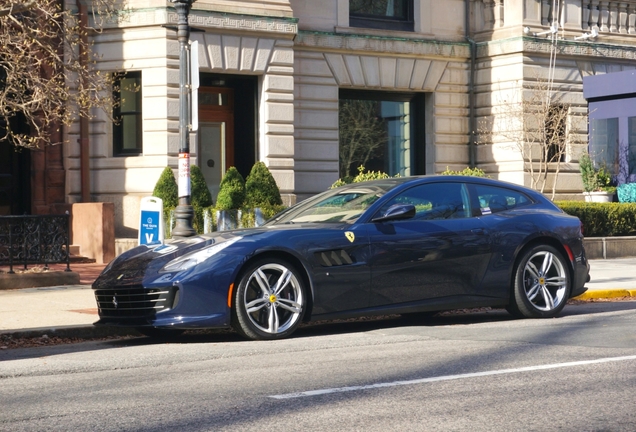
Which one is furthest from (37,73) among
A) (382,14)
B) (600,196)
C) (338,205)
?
(600,196)

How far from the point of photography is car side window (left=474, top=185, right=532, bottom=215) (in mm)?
11211

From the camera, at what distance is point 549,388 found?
7.00 meters

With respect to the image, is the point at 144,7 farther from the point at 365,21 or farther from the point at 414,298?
the point at 414,298

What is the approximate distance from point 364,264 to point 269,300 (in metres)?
1.03

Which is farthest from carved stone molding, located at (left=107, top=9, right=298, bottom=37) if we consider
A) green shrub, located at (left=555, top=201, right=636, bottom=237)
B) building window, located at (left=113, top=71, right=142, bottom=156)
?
green shrub, located at (left=555, top=201, right=636, bottom=237)

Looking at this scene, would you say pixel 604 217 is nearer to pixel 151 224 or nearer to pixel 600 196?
pixel 600 196

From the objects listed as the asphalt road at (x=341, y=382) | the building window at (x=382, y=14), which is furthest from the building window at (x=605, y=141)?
the asphalt road at (x=341, y=382)

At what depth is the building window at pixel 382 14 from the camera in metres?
28.0

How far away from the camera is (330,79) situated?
27188 mm

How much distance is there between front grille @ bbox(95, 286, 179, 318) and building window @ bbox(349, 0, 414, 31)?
18781mm

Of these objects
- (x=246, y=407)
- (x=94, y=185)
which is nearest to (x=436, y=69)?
(x=94, y=185)

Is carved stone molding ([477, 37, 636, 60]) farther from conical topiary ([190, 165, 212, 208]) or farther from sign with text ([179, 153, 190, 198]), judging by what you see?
sign with text ([179, 153, 190, 198])

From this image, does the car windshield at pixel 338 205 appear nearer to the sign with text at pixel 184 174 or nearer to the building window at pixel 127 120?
the sign with text at pixel 184 174

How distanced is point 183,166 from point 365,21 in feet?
52.1
